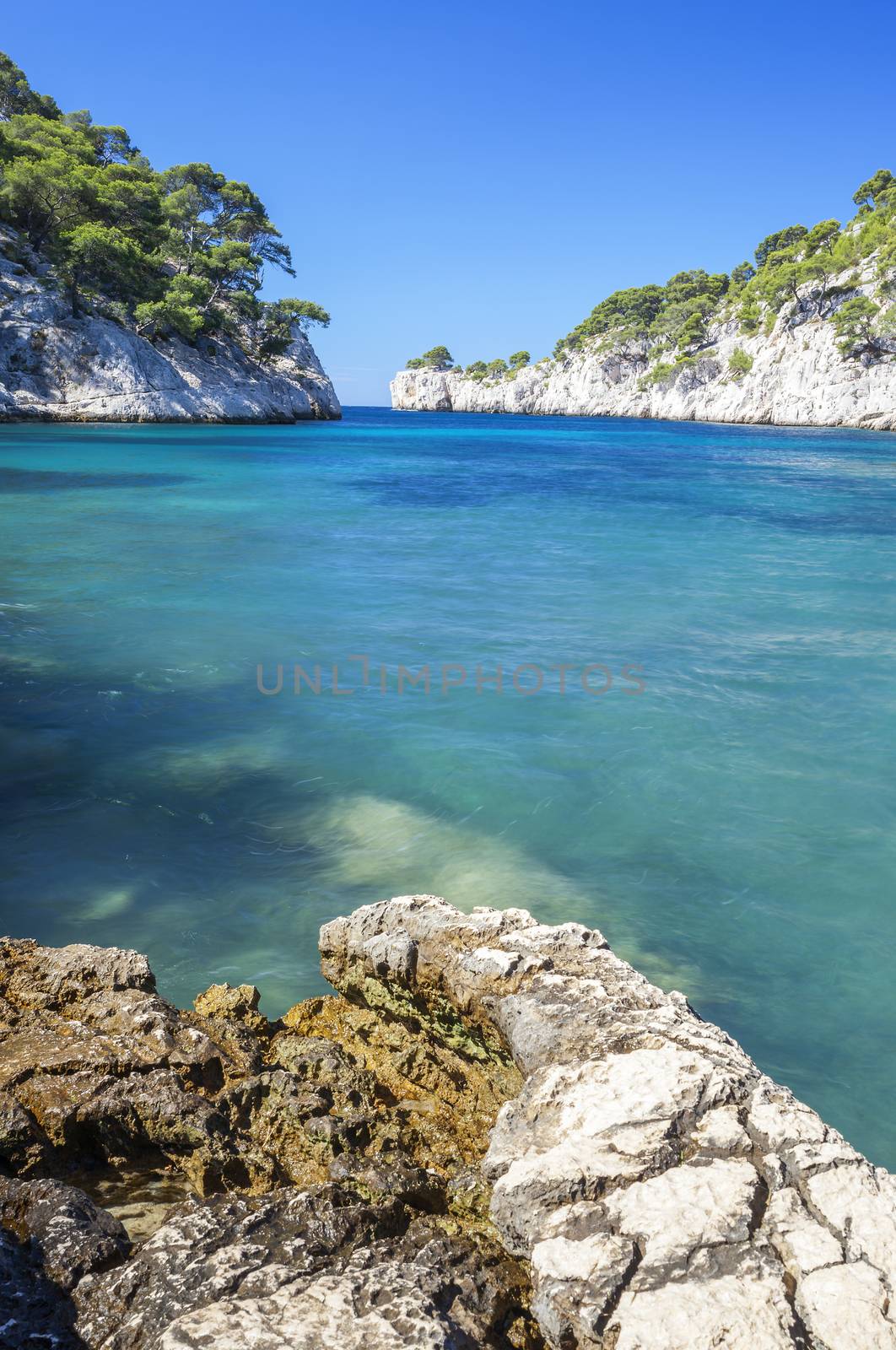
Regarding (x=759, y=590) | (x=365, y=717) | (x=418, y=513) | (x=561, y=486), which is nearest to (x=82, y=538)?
(x=418, y=513)

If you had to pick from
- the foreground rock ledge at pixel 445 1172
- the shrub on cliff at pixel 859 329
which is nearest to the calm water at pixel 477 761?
the foreground rock ledge at pixel 445 1172

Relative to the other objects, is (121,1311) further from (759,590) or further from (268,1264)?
(759,590)

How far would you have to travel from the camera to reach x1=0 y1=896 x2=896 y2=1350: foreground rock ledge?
168cm

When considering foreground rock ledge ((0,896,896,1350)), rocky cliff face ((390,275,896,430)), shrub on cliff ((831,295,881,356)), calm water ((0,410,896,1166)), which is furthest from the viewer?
rocky cliff face ((390,275,896,430))

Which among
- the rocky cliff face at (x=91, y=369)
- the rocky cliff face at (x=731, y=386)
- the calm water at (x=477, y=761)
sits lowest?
the calm water at (x=477, y=761)

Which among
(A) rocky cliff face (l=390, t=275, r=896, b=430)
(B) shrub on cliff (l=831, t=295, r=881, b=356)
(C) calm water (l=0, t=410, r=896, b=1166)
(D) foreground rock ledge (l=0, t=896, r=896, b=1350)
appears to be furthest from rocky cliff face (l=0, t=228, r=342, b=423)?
(D) foreground rock ledge (l=0, t=896, r=896, b=1350)

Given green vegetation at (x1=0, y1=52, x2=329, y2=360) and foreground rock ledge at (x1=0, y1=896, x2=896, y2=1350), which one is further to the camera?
green vegetation at (x1=0, y1=52, x2=329, y2=360)

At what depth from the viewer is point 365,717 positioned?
8.11 metres

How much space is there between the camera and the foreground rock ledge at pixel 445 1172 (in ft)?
5.51

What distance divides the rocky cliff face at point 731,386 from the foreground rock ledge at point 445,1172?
242ft

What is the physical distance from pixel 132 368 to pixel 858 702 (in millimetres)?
49261

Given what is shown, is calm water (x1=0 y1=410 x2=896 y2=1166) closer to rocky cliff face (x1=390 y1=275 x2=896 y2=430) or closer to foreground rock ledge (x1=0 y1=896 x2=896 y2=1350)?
foreground rock ledge (x1=0 y1=896 x2=896 y2=1350)

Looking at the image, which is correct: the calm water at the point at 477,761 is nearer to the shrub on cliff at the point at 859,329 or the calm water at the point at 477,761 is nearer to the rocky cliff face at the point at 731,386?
the shrub on cliff at the point at 859,329

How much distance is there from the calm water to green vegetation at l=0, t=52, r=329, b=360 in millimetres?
39113
